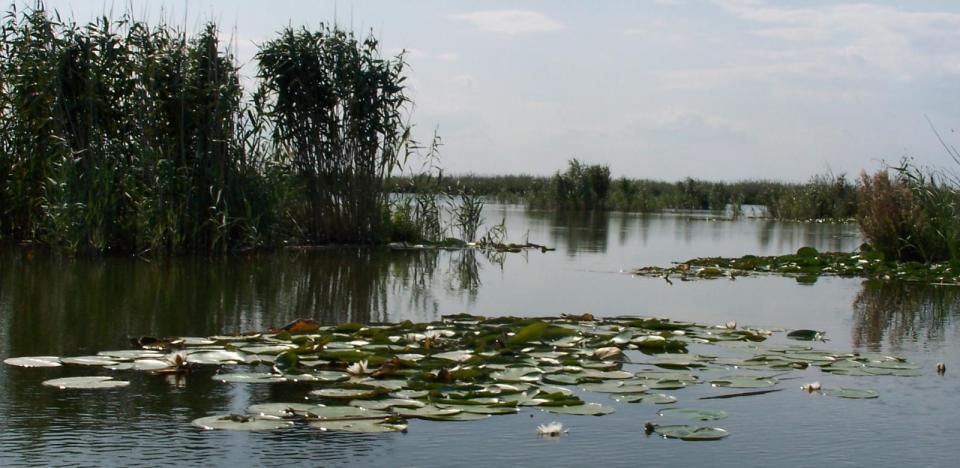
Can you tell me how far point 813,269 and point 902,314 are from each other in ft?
12.2

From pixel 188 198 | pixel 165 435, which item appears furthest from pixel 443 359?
pixel 188 198

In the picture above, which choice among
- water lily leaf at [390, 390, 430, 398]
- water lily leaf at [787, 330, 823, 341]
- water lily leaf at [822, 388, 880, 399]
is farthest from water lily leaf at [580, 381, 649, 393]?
water lily leaf at [787, 330, 823, 341]

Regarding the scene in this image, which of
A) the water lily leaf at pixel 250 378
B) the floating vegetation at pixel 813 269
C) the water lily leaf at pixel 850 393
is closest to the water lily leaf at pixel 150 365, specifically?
the water lily leaf at pixel 250 378

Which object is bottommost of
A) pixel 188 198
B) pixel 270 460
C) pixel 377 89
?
pixel 270 460

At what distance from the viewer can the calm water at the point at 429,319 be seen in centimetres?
427

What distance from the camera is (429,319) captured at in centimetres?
843

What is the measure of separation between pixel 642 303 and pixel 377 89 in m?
7.34

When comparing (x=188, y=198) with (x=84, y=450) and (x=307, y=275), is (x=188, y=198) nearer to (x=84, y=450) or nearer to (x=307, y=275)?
(x=307, y=275)

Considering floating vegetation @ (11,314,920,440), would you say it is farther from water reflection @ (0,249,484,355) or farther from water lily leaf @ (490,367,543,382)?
water reflection @ (0,249,484,355)

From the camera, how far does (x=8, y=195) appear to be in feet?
46.3

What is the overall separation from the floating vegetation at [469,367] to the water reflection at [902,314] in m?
0.69

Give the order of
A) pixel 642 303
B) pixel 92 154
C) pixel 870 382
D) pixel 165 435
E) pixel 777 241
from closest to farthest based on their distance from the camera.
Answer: pixel 165 435, pixel 870 382, pixel 642 303, pixel 92 154, pixel 777 241

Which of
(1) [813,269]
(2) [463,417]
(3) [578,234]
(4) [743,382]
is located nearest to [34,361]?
(2) [463,417]

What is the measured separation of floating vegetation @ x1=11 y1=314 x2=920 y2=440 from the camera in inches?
189
